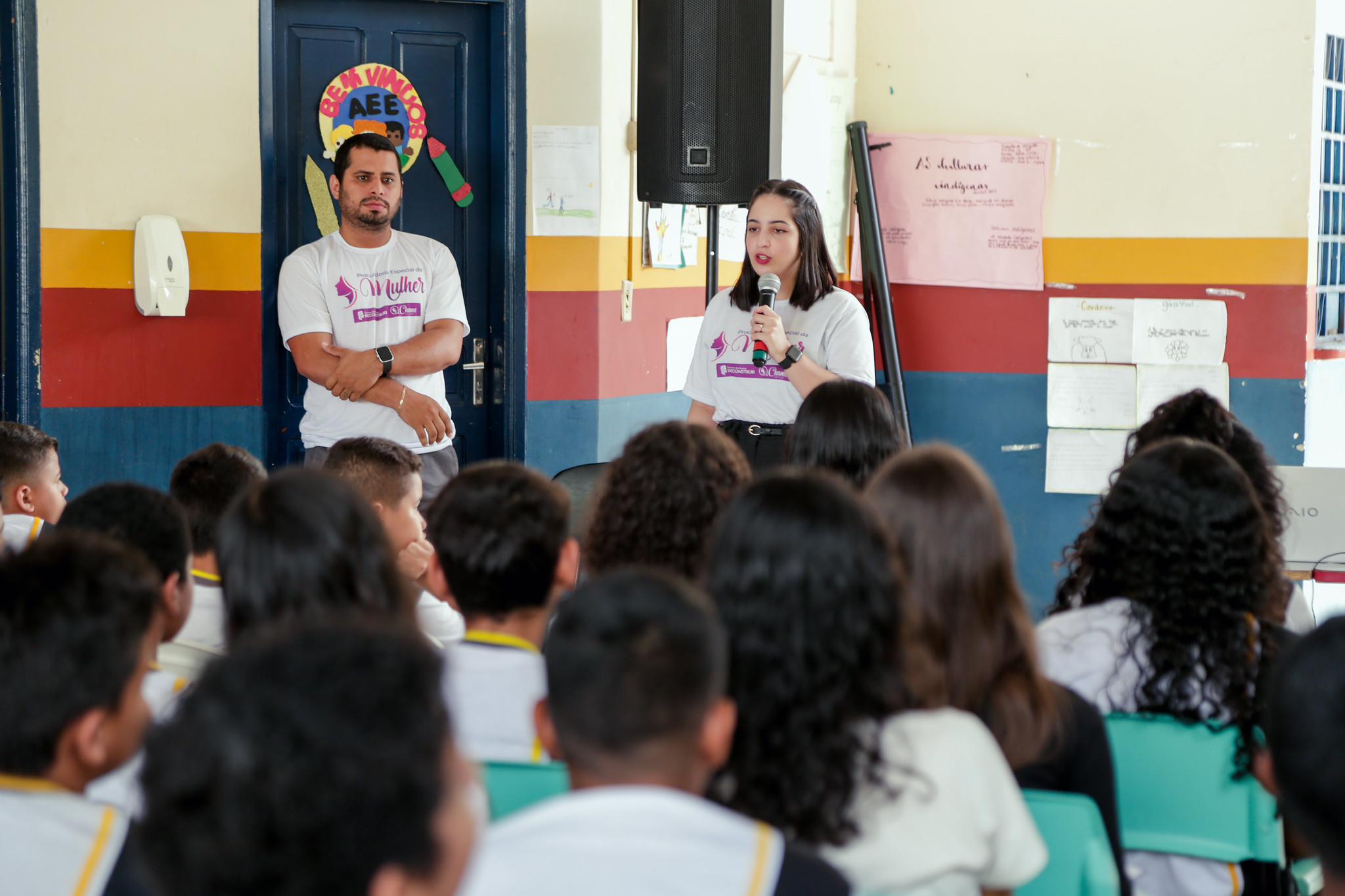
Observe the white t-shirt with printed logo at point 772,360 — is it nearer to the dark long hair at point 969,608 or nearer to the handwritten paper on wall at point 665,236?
the handwritten paper on wall at point 665,236

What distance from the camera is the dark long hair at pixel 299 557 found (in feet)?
5.17

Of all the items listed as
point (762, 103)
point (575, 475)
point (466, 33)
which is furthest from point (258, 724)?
point (466, 33)

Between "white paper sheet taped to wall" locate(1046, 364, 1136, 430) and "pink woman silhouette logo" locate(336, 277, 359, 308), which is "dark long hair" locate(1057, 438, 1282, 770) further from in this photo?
"white paper sheet taped to wall" locate(1046, 364, 1136, 430)

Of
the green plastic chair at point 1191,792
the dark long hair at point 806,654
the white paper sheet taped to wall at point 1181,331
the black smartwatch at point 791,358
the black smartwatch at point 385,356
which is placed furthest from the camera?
the white paper sheet taped to wall at point 1181,331

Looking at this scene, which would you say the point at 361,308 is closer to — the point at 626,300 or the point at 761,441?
the point at 626,300

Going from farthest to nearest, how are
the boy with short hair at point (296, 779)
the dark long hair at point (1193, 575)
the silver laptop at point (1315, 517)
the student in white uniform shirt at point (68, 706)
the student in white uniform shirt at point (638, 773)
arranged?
the silver laptop at point (1315, 517)
the dark long hair at point (1193, 575)
the student in white uniform shirt at point (68, 706)
the student in white uniform shirt at point (638, 773)
the boy with short hair at point (296, 779)

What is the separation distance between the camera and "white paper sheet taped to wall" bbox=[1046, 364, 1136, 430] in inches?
194

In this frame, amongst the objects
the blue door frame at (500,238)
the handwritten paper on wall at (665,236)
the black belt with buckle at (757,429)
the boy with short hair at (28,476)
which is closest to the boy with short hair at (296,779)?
the boy with short hair at (28,476)

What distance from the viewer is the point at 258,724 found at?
2.71 ft

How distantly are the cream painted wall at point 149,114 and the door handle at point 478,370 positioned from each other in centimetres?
85

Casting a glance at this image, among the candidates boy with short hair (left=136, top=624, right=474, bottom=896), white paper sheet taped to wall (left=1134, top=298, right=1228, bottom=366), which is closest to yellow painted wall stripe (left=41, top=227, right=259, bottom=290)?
white paper sheet taped to wall (left=1134, top=298, right=1228, bottom=366)

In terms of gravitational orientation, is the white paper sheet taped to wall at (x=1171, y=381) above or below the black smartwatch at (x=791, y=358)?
below

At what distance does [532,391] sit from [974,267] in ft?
6.14

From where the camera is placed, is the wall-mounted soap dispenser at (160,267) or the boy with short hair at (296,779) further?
Result: the wall-mounted soap dispenser at (160,267)
